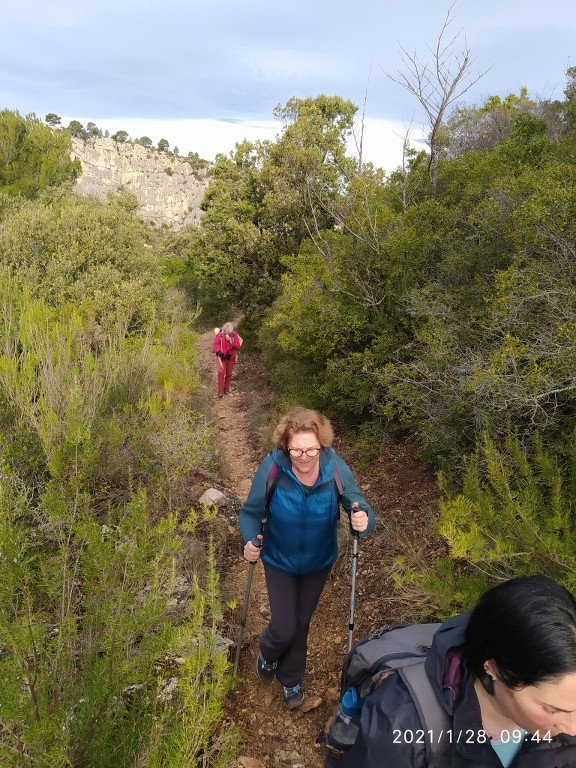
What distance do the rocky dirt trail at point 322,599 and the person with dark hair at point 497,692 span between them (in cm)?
190

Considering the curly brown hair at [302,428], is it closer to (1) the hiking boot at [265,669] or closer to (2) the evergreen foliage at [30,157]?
(1) the hiking boot at [265,669]

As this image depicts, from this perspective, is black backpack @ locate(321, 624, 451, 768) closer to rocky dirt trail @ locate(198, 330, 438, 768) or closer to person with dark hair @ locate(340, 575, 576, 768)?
person with dark hair @ locate(340, 575, 576, 768)

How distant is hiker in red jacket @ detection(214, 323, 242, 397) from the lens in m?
9.52

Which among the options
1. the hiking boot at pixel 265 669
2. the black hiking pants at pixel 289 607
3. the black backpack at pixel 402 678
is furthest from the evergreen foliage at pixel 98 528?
the black backpack at pixel 402 678

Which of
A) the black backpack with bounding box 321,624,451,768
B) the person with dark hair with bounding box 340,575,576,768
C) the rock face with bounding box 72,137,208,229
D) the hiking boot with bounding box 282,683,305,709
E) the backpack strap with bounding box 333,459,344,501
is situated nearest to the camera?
the person with dark hair with bounding box 340,575,576,768

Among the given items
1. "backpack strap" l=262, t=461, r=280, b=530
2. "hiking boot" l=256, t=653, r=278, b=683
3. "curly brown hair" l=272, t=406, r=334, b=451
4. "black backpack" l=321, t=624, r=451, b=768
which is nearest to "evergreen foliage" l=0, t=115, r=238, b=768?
"hiking boot" l=256, t=653, r=278, b=683

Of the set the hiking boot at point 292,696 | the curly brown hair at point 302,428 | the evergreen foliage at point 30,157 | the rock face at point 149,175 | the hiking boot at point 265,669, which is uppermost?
the rock face at point 149,175

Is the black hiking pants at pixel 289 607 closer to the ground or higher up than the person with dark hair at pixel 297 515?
closer to the ground

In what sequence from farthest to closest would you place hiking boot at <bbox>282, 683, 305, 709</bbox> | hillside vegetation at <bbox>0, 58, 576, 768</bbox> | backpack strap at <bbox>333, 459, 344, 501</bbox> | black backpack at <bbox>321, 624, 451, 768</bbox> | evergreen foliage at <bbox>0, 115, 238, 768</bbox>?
hiking boot at <bbox>282, 683, 305, 709</bbox>
backpack strap at <bbox>333, 459, 344, 501</bbox>
hillside vegetation at <bbox>0, 58, 576, 768</bbox>
evergreen foliage at <bbox>0, 115, 238, 768</bbox>
black backpack at <bbox>321, 624, 451, 768</bbox>

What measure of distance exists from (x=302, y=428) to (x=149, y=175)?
7034 cm

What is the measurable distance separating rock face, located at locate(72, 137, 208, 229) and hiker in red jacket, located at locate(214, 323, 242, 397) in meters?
55.1

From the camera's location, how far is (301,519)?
2871 millimetres

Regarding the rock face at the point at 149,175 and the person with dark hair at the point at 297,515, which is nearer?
the person with dark hair at the point at 297,515

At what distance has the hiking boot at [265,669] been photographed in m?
3.40
